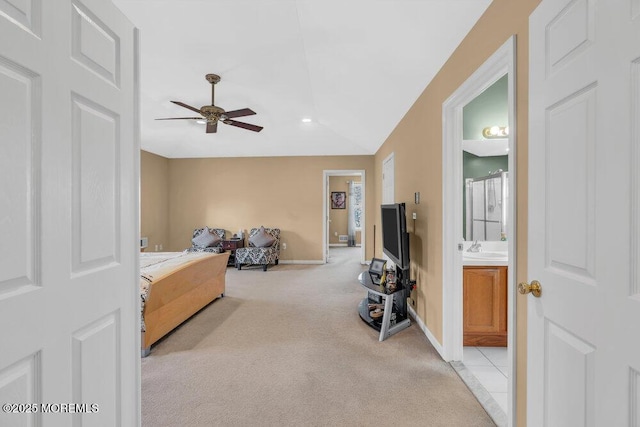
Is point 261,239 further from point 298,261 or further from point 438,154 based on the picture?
point 438,154

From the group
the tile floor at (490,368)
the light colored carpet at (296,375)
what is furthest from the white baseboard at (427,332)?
the tile floor at (490,368)

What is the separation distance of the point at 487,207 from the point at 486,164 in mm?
476

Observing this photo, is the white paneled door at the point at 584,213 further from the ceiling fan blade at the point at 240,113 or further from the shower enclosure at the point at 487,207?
the ceiling fan blade at the point at 240,113

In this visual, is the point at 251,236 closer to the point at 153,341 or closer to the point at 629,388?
the point at 153,341

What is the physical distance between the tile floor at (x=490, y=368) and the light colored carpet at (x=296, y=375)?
0.17 m

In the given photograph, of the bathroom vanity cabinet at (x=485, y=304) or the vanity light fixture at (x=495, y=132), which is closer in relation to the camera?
the bathroom vanity cabinet at (x=485, y=304)

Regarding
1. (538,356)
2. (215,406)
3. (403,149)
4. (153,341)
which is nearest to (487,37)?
(538,356)

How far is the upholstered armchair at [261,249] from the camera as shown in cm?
599

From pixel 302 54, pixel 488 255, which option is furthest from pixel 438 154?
pixel 302 54

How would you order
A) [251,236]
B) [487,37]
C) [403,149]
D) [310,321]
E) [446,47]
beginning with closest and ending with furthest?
[487,37] < [446,47] < [310,321] < [403,149] < [251,236]

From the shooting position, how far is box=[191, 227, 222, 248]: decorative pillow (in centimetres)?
630

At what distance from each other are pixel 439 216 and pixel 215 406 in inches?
84.3

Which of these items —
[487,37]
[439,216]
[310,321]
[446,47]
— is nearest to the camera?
[487,37]

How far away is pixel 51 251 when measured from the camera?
33.1 inches
